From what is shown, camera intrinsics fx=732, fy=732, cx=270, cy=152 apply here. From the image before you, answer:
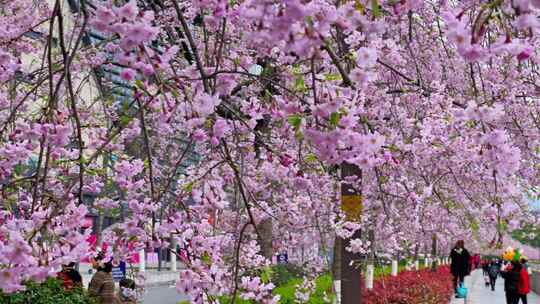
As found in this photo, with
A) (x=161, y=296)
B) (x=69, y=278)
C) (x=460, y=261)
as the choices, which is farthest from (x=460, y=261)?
(x=69, y=278)

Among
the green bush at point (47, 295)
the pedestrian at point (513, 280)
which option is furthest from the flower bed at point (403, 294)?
the green bush at point (47, 295)

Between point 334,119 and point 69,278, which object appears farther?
point 69,278

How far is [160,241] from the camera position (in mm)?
4531

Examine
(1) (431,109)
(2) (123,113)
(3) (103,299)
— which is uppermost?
(1) (431,109)

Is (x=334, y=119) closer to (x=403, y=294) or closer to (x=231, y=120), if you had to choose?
(x=231, y=120)

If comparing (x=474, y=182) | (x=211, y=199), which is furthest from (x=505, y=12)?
(x=474, y=182)

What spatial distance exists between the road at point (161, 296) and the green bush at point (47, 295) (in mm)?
9332

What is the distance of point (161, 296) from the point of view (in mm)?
22500

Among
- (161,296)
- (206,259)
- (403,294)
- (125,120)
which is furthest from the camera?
(161,296)

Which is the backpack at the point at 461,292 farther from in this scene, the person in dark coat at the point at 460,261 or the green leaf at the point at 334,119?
the green leaf at the point at 334,119

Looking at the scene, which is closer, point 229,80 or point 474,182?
point 229,80

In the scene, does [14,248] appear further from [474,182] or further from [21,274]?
[474,182]

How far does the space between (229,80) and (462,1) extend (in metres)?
3.21

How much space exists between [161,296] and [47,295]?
14.4m
